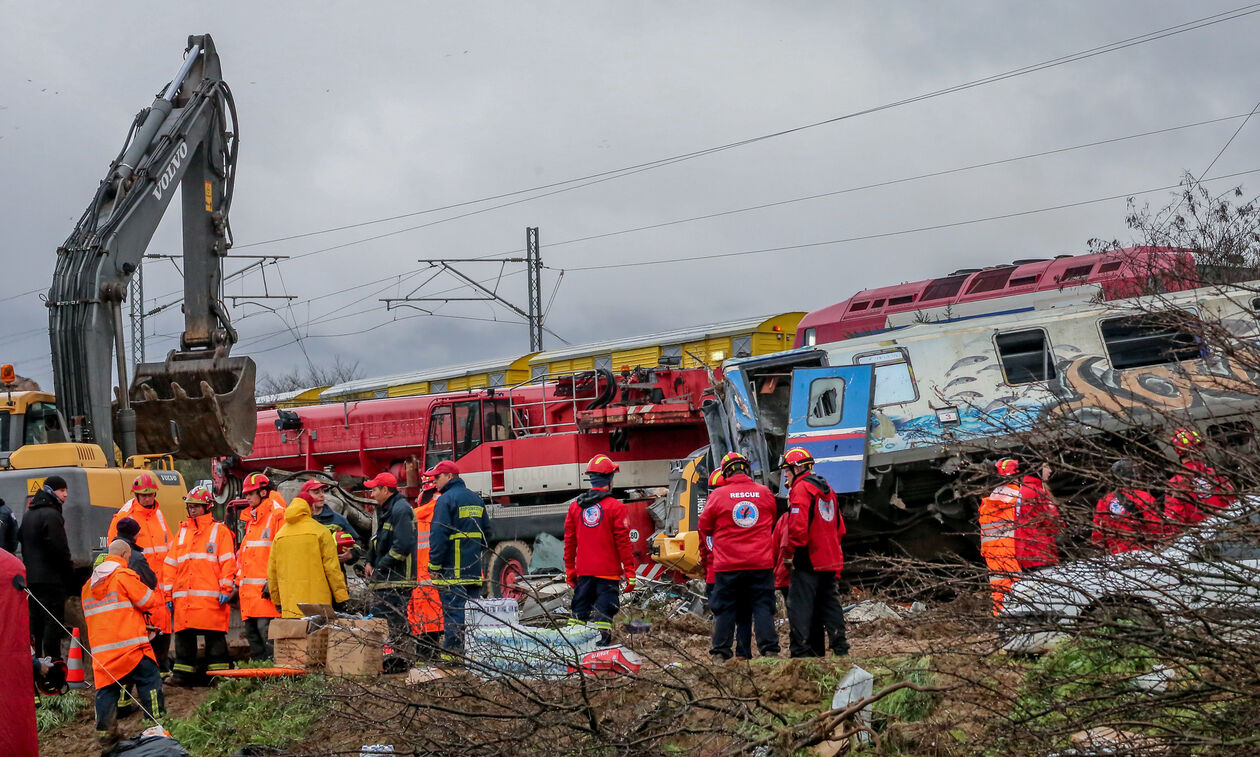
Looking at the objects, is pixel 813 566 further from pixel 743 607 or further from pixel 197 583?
pixel 197 583

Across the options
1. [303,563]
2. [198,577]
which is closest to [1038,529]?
[303,563]

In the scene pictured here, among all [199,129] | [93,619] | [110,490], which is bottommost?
[93,619]

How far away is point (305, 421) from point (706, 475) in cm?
1101

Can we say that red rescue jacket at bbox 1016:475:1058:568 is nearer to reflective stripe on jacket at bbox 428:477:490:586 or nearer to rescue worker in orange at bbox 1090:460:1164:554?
rescue worker in orange at bbox 1090:460:1164:554

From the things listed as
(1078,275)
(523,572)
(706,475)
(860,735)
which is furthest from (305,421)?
(860,735)

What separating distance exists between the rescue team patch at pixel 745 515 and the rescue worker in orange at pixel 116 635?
13.9 feet

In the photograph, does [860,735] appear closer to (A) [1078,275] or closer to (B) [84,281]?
(B) [84,281]

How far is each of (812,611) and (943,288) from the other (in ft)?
34.8

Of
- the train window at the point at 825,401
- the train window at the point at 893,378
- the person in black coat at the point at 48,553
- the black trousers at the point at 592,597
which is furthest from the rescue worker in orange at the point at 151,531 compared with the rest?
the train window at the point at 893,378

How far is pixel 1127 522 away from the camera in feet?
15.0

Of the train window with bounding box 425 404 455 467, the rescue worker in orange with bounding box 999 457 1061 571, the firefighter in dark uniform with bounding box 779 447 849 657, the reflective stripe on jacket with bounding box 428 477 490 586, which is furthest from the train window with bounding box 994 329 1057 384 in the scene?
the train window with bounding box 425 404 455 467

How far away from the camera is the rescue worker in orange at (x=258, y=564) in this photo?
35.1 ft

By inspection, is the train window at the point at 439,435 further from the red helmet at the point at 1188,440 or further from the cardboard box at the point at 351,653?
the red helmet at the point at 1188,440

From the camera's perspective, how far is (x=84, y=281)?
40.2 ft
